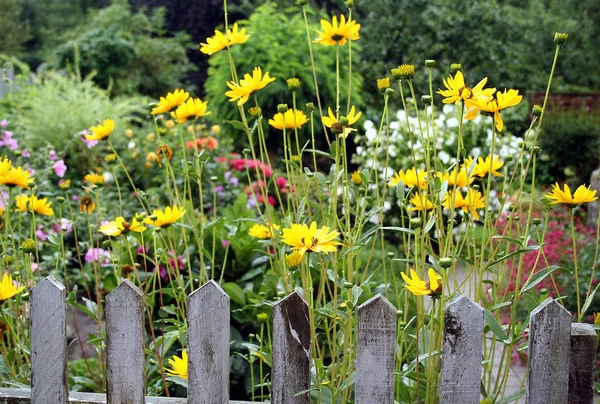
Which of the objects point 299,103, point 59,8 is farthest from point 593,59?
point 59,8

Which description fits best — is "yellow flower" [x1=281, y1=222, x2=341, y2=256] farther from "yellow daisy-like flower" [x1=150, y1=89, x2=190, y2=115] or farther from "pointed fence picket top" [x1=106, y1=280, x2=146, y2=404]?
"yellow daisy-like flower" [x1=150, y1=89, x2=190, y2=115]

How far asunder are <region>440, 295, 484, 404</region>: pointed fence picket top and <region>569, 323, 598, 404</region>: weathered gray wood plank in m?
0.16

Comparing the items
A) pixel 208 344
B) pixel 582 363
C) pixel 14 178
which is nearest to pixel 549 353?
pixel 582 363

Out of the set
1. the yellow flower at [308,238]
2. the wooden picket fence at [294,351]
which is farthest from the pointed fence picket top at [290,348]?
the yellow flower at [308,238]

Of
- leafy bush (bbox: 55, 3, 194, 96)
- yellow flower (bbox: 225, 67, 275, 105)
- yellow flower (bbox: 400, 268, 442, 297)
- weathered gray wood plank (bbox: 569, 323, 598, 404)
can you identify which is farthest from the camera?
leafy bush (bbox: 55, 3, 194, 96)

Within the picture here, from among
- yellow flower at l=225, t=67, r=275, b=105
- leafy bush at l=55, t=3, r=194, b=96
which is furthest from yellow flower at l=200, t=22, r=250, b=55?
leafy bush at l=55, t=3, r=194, b=96

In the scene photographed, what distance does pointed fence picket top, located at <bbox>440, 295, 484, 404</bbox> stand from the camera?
1161 mm

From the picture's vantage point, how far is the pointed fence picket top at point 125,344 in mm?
1288

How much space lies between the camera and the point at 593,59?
1254cm

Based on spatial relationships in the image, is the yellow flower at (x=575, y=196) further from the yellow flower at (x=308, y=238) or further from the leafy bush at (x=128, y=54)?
the leafy bush at (x=128, y=54)

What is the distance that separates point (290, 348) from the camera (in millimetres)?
1242

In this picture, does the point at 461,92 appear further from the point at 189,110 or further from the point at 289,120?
the point at 189,110

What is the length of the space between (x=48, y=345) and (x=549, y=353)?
90 cm

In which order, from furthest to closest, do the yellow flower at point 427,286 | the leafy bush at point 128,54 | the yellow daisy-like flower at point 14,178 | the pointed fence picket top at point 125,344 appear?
the leafy bush at point 128,54, the yellow daisy-like flower at point 14,178, the pointed fence picket top at point 125,344, the yellow flower at point 427,286
